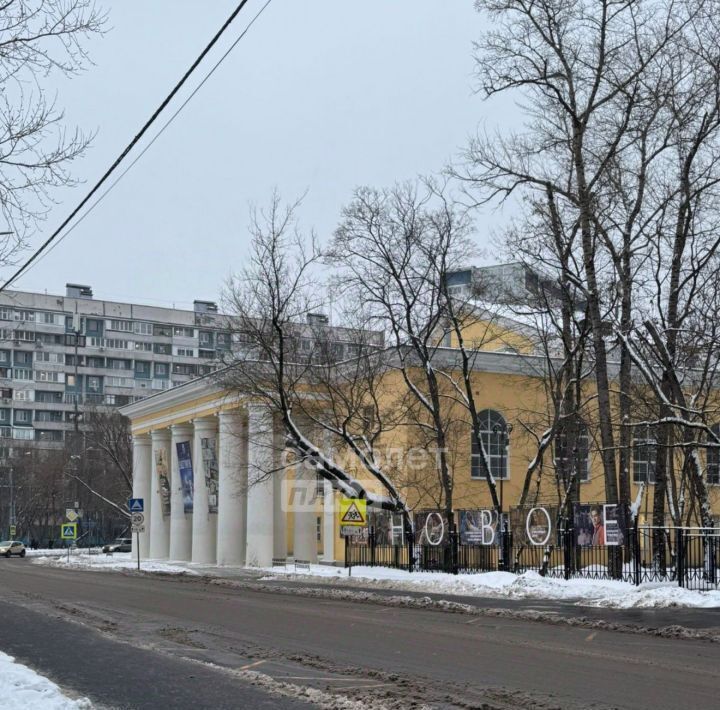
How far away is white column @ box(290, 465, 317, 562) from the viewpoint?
51.8 meters

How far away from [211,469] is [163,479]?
8558 millimetres

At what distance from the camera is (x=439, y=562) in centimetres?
3853

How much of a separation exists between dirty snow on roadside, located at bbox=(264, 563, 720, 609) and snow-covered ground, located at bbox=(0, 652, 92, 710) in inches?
569

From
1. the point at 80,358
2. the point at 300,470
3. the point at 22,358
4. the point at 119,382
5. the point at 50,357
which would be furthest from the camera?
the point at 119,382

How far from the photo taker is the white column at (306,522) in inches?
2040

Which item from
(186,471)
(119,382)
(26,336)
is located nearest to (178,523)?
(186,471)

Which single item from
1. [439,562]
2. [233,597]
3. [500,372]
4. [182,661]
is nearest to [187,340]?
[500,372]

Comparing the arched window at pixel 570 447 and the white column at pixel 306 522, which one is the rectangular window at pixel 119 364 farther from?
the arched window at pixel 570 447

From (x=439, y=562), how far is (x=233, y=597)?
1221 cm

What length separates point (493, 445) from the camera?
50.5 metres

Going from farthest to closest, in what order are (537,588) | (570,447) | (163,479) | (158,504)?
(158,504) < (163,479) < (570,447) < (537,588)

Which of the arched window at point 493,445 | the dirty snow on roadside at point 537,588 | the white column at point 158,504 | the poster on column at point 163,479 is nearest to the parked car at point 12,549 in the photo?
the white column at point 158,504

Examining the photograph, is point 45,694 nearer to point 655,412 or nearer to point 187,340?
point 655,412

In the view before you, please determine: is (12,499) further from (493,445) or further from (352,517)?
(352,517)
